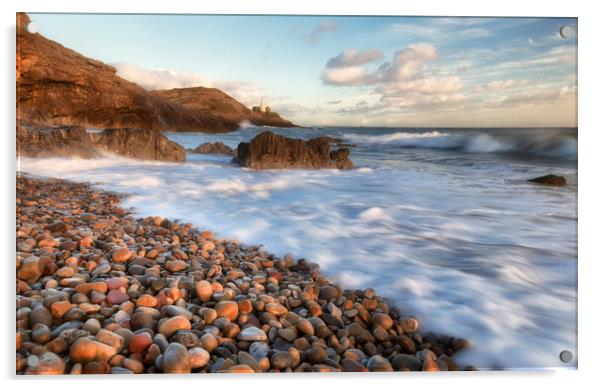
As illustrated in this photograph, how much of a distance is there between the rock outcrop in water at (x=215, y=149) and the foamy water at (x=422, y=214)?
36mm

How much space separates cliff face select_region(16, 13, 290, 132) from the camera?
95.3 inches

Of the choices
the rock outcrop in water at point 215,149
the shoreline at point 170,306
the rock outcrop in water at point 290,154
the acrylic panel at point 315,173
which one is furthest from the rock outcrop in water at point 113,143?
the rock outcrop in water at point 290,154

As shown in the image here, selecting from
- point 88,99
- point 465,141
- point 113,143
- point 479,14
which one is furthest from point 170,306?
point 479,14

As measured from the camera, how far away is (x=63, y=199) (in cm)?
254

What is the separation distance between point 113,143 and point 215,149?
634mm

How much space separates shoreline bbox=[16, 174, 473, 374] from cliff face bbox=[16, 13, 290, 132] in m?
0.44

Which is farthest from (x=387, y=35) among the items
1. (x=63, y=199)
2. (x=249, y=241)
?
(x=63, y=199)

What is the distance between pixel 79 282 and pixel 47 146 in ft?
2.73

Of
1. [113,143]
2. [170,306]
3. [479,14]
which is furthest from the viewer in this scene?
[113,143]

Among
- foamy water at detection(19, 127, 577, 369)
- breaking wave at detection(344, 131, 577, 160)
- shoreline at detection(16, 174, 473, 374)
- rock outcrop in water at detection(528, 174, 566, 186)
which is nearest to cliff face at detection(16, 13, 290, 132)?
foamy water at detection(19, 127, 577, 369)

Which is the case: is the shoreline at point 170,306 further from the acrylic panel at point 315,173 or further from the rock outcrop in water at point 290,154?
the rock outcrop in water at point 290,154

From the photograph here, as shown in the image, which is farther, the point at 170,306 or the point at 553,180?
the point at 553,180

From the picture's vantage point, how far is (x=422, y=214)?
257 cm

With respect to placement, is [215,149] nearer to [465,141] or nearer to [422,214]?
[422,214]
